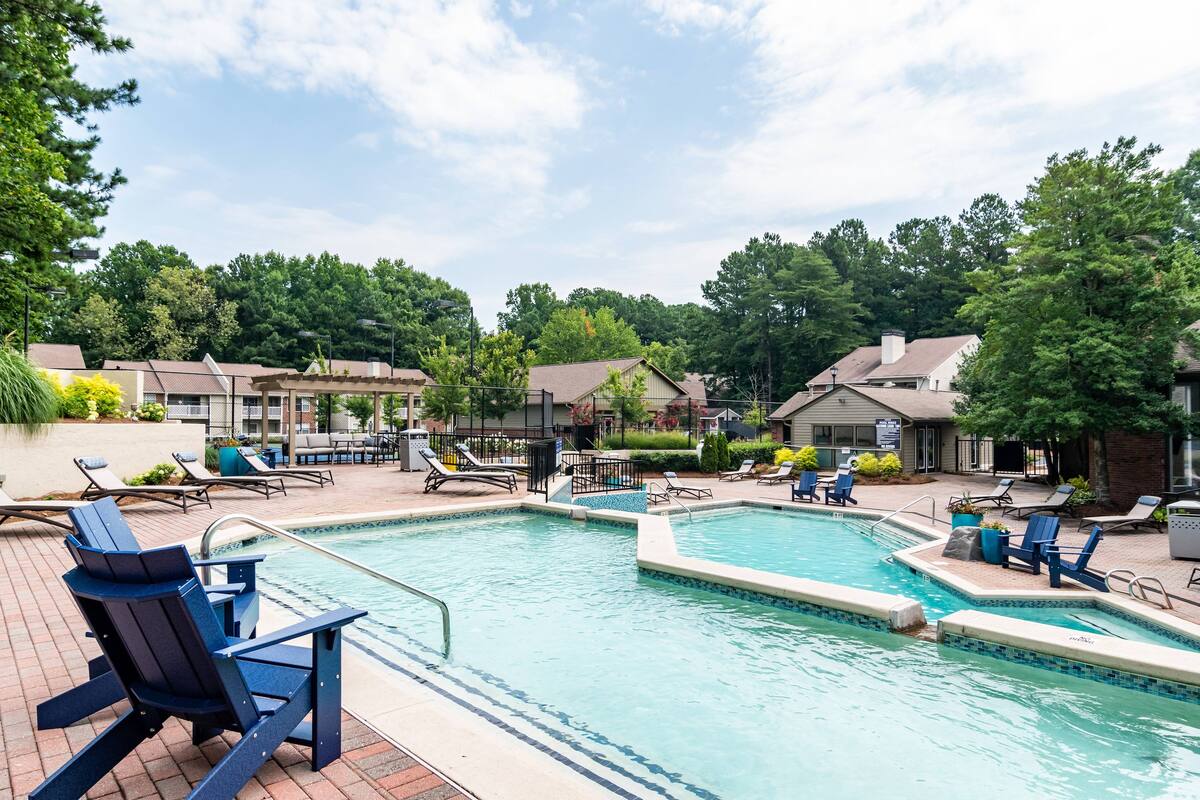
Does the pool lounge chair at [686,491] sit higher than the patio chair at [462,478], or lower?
lower

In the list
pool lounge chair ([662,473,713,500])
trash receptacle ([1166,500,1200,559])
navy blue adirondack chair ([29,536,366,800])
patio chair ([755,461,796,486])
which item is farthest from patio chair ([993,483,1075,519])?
navy blue adirondack chair ([29,536,366,800])

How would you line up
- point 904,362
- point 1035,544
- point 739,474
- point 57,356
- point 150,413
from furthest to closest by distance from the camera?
point 57,356, point 904,362, point 739,474, point 150,413, point 1035,544

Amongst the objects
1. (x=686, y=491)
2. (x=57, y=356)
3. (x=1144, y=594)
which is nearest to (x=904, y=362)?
(x=686, y=491)

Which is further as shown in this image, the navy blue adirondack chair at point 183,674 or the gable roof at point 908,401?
the gable roof at point 908,401

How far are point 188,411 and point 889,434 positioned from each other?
45006 mm

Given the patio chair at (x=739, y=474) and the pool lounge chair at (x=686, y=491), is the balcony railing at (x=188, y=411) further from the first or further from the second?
the pool lounge chair at (x=686, y=491)

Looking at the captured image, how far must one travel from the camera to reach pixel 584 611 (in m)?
7.12

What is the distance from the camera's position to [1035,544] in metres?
8.41

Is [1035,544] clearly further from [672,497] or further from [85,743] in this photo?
[672,497]

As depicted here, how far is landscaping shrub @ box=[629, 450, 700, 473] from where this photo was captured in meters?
23.6

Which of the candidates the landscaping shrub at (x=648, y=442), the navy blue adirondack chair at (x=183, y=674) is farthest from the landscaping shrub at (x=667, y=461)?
the navy blue adirondack chair at (x=183, y=674)

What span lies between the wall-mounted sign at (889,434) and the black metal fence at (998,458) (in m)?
3.08

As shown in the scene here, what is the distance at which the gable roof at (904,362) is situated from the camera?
118 feet

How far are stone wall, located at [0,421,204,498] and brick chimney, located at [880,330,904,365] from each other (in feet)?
113
